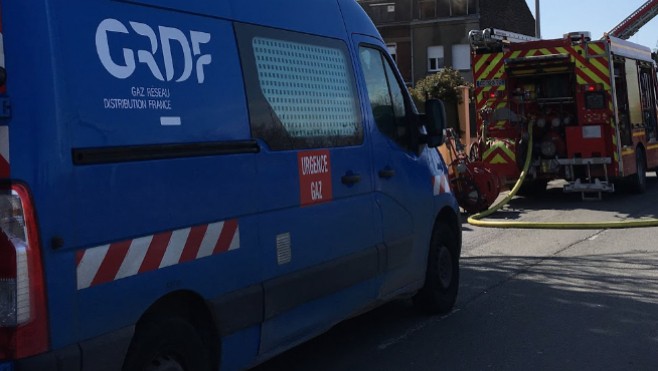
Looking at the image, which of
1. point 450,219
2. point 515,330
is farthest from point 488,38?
point 515,330

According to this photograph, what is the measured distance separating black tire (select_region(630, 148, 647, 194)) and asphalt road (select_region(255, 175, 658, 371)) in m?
5.48

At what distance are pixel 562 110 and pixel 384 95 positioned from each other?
32.1 ft

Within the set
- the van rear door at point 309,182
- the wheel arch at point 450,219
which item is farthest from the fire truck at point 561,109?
the van rear door at point 309,182

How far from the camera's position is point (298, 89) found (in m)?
4.84

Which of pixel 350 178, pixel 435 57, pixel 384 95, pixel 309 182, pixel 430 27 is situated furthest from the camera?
pixel 435 57

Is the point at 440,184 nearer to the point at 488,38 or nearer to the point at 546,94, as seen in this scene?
→ the point at 488,38

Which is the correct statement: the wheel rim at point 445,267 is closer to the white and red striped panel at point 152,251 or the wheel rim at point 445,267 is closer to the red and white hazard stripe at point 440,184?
the red and white hazard stripe at point 440,184

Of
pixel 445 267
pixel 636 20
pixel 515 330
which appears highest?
pixel 636 20

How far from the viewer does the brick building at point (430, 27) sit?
42750mm

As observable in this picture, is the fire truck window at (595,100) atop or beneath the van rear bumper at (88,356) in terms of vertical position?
atop

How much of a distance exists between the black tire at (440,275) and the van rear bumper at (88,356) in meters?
3.47

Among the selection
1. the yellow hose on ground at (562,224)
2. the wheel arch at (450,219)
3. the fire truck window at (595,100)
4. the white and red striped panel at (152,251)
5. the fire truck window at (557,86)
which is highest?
the fire truck window at (557,86)

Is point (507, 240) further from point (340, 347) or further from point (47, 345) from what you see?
point (47, 345)

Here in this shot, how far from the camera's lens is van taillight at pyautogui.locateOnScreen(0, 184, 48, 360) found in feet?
9.86
